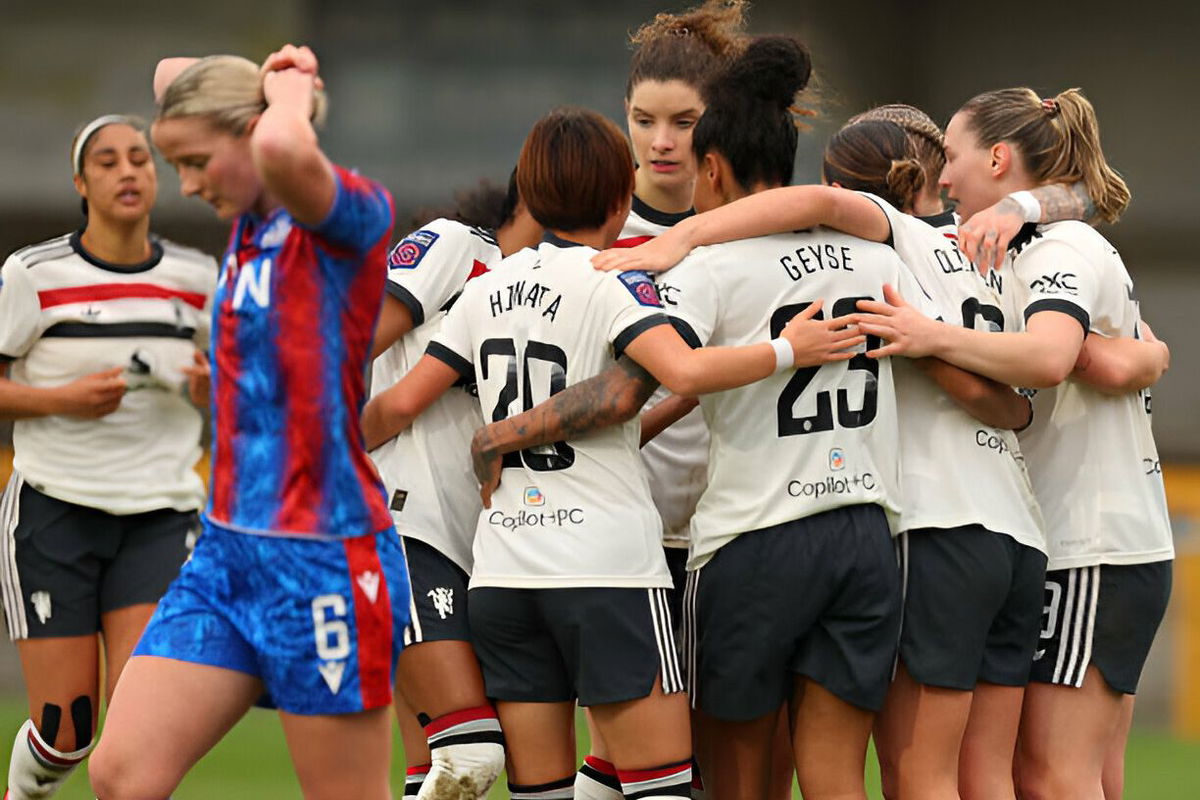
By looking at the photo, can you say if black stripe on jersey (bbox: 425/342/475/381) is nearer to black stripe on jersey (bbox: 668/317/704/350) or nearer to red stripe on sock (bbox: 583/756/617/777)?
black stripe on jersey (bbox: 668/317/704/350)

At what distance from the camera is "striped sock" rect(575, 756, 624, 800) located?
381cm

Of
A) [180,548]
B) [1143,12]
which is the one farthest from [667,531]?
[1143,12]

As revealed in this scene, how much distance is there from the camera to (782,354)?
3.24 metres

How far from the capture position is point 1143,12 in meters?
12.7

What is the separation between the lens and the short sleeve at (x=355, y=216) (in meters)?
2.74

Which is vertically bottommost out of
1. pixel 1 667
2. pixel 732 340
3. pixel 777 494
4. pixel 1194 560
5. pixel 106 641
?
pixel 1 667

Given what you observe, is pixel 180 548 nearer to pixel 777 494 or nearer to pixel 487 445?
pixel 487 445

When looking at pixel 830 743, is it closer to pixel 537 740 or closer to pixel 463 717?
pixel 537 740

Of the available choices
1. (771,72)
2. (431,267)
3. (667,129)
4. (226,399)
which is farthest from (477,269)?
(226,399)

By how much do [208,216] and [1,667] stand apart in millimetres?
4096

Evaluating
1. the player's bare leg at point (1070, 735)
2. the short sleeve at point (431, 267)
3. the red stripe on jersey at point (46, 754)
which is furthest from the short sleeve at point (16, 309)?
the player's bare leg at point (1070, 735)

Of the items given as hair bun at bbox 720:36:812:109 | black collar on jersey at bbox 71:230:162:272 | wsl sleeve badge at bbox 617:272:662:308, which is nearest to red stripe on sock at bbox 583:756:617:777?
wsl sleeve badge at bbox 617:272:662:308

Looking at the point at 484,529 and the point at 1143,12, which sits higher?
the point at 1143,12

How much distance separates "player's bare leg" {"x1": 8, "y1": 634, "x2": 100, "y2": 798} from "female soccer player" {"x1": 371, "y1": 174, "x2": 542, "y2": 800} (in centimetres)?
98
